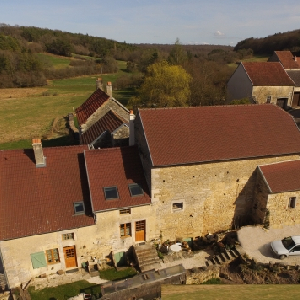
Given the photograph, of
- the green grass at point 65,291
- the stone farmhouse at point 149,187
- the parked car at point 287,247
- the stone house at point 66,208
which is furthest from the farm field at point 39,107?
the parked car at point 287,247

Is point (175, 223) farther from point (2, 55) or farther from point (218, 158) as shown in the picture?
point (2, 55)

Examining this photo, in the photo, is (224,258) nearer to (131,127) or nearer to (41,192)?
(131,127)

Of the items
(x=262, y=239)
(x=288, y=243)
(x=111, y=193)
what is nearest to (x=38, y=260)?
(x=111, y=193)

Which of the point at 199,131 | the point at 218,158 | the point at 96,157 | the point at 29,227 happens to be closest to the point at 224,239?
the point at 218,158

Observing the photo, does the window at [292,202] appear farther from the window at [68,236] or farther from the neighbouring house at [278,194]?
the window at [68,236]

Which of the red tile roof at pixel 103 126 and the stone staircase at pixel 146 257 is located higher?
the red tile roof at pixel 103 126

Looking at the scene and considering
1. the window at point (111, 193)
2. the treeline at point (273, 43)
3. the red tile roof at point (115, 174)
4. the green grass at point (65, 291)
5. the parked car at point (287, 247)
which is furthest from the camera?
the treeline at point (273, 43)
